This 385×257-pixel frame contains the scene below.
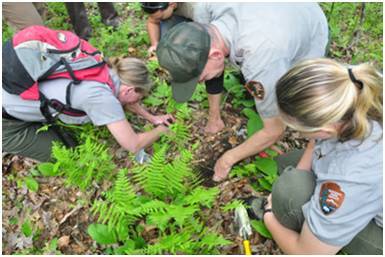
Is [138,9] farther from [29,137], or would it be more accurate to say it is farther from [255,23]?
[255,23]

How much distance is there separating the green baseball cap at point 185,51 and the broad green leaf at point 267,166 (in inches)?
47.8

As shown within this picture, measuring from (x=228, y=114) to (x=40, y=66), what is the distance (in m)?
2.14

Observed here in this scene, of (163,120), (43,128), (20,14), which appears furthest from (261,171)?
(20,14)

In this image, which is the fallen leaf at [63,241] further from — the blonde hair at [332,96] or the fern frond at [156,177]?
the blonde hair at [332,96]

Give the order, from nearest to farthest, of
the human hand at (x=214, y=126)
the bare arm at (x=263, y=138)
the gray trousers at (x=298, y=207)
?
the gray trousers at (x=298, y=207) < the bare arm at (x=263, y=138) < the human hand at (x=214, y=126)

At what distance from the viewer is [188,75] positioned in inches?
107

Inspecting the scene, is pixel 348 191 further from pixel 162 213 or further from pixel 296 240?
pixel 162 213

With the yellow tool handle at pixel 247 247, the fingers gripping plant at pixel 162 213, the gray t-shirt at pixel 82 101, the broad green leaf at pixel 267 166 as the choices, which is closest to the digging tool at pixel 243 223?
the yellow tool handle at pixel 247 247

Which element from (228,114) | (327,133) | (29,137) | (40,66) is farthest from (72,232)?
(327,133)

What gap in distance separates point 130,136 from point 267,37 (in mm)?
1612

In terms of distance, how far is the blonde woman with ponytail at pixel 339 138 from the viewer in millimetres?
1960

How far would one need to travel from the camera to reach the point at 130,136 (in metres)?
3.37

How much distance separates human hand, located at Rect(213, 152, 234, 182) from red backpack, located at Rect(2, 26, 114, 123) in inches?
53.5

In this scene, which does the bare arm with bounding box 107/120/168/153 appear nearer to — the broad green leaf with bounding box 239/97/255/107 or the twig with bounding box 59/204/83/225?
the twig with bounding box 59/204/83/225
